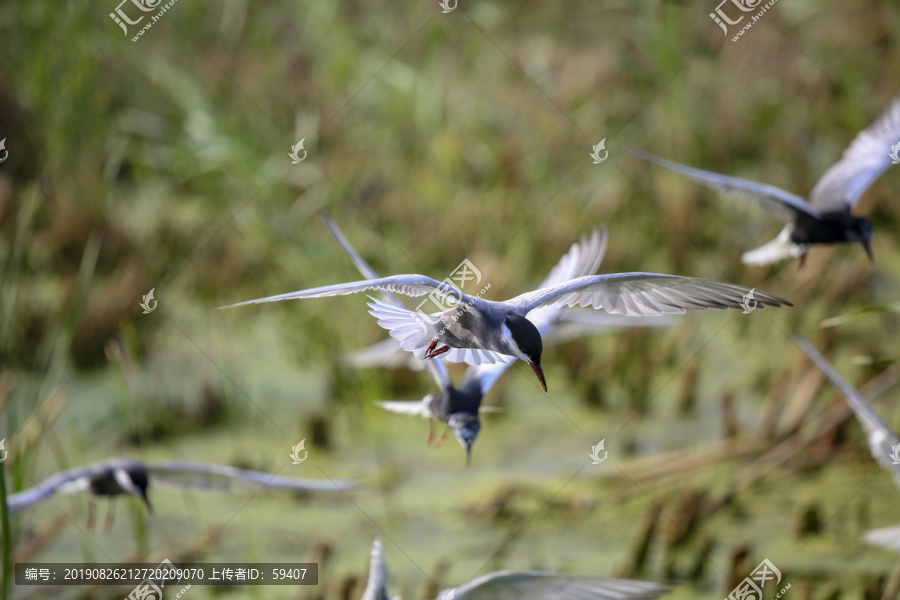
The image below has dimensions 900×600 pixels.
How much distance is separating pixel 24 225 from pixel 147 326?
1.86 meters

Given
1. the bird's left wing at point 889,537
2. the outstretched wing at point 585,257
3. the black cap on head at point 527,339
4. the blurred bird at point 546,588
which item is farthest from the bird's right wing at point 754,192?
the bird's left wing at point 889,537

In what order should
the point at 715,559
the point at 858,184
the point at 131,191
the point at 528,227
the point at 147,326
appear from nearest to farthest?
1. the point at 858,184
2. the point at 715,559
3. the point at 147,326
4. the point at 528,227
5. the point at 131,191

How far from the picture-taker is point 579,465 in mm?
3150

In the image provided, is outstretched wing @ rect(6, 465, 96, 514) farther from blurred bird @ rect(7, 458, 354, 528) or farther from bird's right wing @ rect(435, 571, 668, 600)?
bird's right wing @ rect(435, 571, 668, 600)

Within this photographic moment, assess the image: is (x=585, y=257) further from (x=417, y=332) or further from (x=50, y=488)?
(x=50, y=488)

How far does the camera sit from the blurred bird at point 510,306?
3.86 feet

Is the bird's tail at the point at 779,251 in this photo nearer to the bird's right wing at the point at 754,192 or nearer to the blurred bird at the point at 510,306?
the bird's right wing at the point at 754,192

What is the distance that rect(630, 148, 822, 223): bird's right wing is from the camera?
1.44m

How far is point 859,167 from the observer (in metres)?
1.74

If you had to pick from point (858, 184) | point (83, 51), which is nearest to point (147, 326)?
point (83, 51)

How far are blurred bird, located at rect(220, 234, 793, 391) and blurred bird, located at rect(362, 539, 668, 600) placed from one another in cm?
42

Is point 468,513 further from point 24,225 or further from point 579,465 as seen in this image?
point 24,225

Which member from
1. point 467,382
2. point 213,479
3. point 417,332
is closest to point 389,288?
point 417,332

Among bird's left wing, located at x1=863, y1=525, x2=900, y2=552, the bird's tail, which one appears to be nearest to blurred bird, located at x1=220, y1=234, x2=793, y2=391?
the bird's tail
